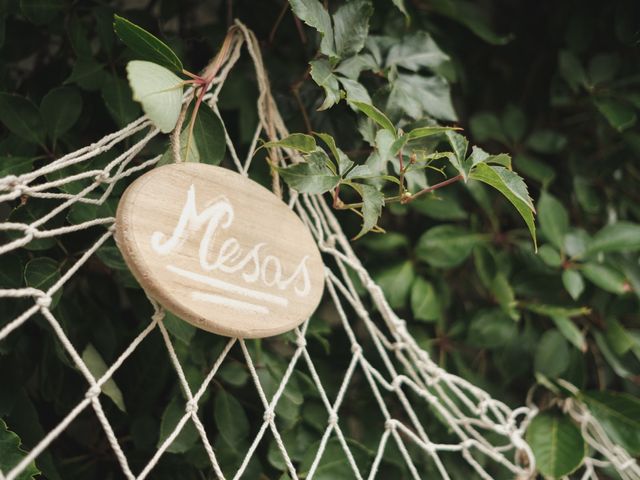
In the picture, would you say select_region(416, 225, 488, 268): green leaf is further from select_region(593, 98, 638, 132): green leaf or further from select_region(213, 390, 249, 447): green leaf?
select_region(213, 390, 249, 447): green leaf

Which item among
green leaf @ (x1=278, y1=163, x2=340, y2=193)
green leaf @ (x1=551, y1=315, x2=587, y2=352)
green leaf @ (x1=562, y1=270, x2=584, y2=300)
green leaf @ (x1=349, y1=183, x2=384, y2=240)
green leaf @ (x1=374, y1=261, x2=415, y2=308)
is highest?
green leaf @ (x1=278, y1=163, x2=340, y2=193)

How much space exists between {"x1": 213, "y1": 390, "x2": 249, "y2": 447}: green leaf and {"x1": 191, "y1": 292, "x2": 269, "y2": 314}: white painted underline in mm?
258

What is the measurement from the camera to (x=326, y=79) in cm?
68

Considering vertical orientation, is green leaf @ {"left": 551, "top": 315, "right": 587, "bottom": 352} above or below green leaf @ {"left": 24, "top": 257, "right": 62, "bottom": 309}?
below

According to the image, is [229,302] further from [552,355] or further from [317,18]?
[552,355]

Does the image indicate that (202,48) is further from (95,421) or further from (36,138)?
(95,421)

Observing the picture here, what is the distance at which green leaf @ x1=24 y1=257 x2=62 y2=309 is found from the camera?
66 centimetres

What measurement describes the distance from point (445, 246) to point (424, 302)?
0.35ft

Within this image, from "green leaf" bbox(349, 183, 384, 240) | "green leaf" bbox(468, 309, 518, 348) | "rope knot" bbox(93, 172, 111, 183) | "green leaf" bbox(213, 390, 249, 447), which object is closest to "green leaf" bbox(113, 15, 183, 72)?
"rope knot" bbox(93, 172, 111, 183)

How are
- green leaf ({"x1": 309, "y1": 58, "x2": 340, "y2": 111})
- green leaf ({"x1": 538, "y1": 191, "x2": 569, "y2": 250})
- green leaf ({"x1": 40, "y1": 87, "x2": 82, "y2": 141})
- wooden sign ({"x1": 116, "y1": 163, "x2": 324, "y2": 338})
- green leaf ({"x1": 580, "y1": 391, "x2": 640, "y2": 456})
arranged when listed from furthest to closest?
green leaf ({"x1": 538, "y1": 191, "x2": 569, "y2": 250}) < green leaf ({"x1": 580, "y1": 391, "x2": 640, "y2": 456}) < green leaf ({"x1": 40, "y1": 87, "x2": 82, "y2": 141}) < green leaf ({"x1": 309, "y1": 58, "x2": 340, "y2": 111}) < wooden sign ({"x1": 116, "y1": 163, "x2": 324, "y2": 338})

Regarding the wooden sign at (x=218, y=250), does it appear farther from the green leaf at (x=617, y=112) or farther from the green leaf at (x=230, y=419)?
the green leaf at (x=617, y=112)

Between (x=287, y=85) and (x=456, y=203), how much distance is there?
38 cm

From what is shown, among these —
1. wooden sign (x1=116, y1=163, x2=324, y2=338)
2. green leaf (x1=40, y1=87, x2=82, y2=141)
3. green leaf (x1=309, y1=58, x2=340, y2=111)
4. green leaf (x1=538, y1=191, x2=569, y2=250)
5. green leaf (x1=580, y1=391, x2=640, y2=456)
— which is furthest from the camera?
green leaf (x1=538, y1=191, x2=569, y2=250)

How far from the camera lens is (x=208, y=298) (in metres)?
0.56
